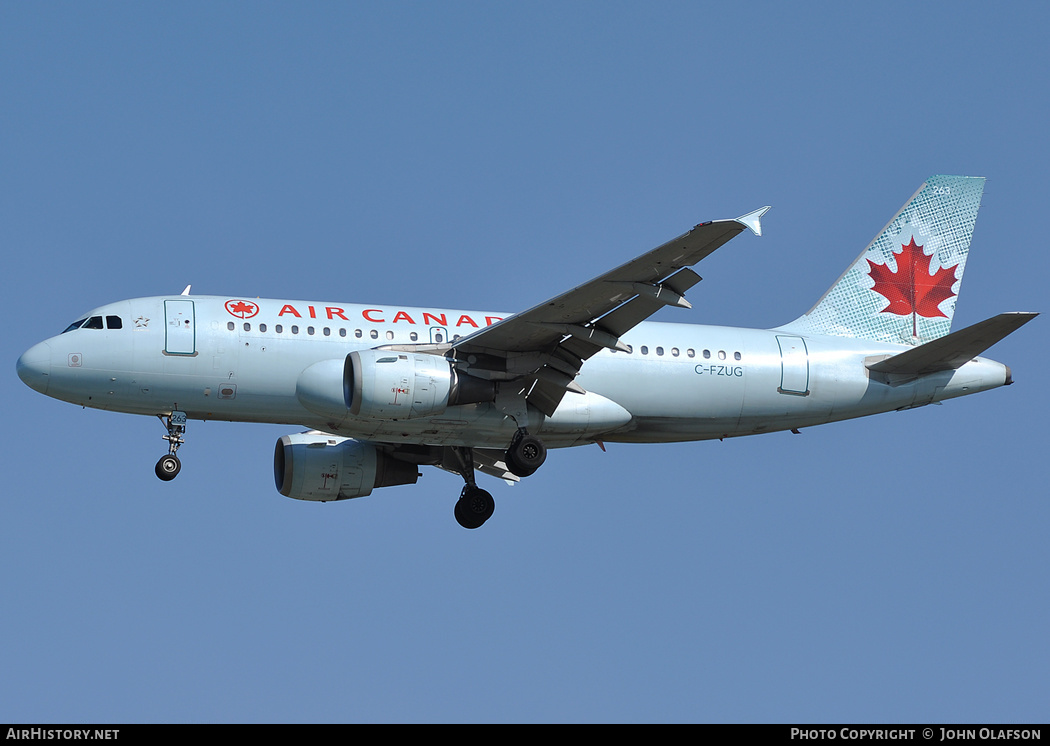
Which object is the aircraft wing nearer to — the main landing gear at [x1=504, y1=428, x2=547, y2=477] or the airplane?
the airplane

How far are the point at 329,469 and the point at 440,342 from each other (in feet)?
16.9

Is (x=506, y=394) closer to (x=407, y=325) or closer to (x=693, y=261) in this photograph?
(x=407, y=325)

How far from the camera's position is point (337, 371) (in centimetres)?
2931

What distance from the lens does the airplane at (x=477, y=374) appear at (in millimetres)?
29141

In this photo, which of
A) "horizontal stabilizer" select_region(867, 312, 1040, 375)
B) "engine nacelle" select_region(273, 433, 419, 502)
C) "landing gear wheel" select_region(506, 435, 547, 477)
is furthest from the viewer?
"engine nacelle" select_region(273, 433, 419, 502)

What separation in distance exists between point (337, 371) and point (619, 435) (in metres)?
6.73

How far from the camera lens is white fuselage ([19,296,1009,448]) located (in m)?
29.7

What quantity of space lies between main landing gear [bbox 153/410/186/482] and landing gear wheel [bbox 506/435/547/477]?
6.88 m

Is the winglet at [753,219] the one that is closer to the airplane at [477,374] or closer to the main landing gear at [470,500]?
the airplane at [477,374]

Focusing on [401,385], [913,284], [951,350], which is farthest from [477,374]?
[913,284]

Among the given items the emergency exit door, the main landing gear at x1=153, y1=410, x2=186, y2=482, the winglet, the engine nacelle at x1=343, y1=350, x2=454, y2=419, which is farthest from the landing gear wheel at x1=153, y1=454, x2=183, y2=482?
the winglet

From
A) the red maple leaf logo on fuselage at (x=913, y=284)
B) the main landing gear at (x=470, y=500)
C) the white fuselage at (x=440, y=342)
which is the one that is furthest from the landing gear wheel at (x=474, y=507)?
the red maple leaf logo on fuselage at (x=913, y=284)

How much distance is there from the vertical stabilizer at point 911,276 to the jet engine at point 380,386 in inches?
384
